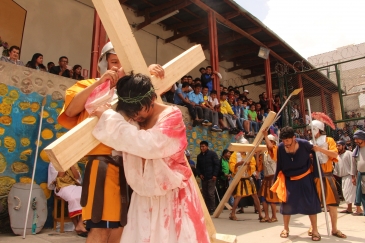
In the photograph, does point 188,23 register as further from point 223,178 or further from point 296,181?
point 296,181

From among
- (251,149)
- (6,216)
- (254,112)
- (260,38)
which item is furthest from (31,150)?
(260,38)

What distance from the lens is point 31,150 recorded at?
4535 mm

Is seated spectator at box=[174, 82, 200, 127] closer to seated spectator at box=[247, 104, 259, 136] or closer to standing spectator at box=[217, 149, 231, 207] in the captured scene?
standing spectator at box=[217, 149, 231, 207]

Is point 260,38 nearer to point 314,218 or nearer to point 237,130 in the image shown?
point 237,130

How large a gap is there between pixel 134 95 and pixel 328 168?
4.17m

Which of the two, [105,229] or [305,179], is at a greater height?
[305,179]

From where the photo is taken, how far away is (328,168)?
4828 millimetres

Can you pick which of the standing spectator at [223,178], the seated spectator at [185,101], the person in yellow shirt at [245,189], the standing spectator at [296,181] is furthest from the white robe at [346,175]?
the seated spectator at [185,101]

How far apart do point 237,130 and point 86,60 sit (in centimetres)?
452

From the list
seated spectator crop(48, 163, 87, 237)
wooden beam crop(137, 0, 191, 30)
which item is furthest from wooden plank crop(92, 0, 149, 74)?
wooden beam crop(137, 0, 191, 30)

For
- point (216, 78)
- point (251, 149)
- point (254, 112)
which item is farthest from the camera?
point (254, 112)

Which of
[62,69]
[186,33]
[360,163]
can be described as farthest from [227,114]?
[62,69]

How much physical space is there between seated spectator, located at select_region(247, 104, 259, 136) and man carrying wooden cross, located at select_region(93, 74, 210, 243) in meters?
8.05

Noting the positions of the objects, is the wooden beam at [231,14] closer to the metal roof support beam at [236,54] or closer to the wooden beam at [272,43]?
the wooden beam at [272,43]
